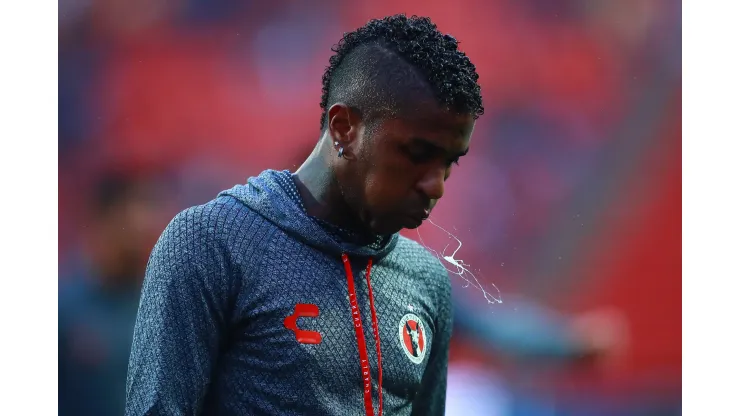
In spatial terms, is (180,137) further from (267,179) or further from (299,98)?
(267,179)

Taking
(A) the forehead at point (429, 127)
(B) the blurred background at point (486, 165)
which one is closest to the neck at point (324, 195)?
(A) the forehead at point (429, 127)

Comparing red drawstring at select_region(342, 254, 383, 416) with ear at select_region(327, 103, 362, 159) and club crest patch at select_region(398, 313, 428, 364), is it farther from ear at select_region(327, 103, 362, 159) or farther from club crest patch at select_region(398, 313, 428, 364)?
ear at select_region(327, 103, 362, 159)

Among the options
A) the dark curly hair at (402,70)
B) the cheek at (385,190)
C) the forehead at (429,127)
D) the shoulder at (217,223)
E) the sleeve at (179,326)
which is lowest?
the sleeve at (179,326)

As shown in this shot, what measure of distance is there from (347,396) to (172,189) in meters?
0.80

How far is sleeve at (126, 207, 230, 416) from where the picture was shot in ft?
3.13

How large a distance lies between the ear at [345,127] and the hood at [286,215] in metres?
0.11

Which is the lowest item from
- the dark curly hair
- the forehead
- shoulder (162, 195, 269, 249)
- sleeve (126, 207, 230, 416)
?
sleeve (126, 207, 230, 416)

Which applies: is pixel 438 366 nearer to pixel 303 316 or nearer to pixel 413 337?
pixel 413 337

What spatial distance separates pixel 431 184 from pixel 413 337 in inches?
10.7

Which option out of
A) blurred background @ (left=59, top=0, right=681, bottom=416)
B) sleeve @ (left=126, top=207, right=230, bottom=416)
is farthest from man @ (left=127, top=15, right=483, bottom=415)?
blurred background @ (left=59, top=0, right=681, bottom=416)

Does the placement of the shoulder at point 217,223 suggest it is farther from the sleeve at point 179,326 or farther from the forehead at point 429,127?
the forehead at point 429,127

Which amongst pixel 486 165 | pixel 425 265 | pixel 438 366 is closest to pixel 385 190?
pixel 425 265

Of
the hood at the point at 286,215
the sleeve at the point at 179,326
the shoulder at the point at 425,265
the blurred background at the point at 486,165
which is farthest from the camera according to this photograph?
the blurred background at the point at 486,165

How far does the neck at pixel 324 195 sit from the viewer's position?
1074mm
